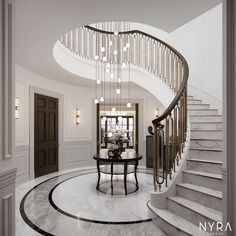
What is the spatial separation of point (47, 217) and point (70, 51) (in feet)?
12.4

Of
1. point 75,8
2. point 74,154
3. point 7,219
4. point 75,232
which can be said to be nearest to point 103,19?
point 75,8

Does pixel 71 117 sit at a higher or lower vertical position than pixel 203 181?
higher

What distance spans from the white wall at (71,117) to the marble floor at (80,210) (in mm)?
1061

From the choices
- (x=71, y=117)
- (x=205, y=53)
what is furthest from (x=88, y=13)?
(x=71, y=117)

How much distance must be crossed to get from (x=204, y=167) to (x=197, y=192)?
461mm

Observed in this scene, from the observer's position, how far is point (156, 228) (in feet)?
8.38

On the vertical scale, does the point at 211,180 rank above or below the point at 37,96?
below

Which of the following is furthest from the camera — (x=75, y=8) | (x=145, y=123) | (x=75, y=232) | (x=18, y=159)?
(x=145, y=123)

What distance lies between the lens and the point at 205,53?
4.96 m

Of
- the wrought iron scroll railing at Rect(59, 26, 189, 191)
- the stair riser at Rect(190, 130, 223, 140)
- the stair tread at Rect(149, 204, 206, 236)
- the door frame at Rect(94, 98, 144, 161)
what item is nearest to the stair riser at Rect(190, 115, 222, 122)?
the wrought iron scroll railing at Rect(59, 26, 189, 191)

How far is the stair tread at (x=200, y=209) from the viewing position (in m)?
2.14

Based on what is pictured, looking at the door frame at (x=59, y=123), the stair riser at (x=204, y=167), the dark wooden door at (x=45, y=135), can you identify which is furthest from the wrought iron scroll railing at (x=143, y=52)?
the dark wooden door at (x=45, y=135)

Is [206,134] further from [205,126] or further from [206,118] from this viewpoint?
[206,118]

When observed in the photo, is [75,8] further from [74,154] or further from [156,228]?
[74,154]
